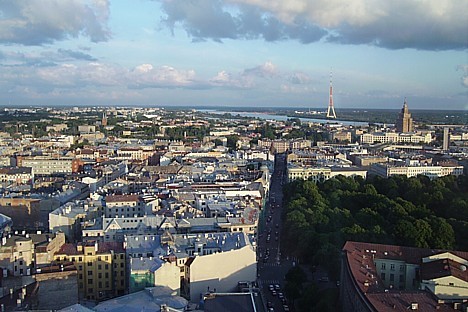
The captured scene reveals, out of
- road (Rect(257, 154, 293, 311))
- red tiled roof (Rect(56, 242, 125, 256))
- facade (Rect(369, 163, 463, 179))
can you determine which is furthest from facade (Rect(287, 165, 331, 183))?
red tiled roof (Rect(56, 242, 125, 256))

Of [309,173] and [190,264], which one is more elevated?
[190,264]

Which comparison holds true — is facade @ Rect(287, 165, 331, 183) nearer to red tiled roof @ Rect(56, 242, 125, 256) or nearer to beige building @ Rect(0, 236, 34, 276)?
red tiled roof @ Rect(56, 242, 125, 256)

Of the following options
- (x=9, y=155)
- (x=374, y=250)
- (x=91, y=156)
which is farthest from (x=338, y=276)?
(x=9, y=155)

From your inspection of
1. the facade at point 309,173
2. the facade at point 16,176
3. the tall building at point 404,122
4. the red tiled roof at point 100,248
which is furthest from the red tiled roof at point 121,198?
the tall building at point 404,122

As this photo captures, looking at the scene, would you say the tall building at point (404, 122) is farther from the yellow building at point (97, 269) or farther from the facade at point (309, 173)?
the yellow building at point (97, 269)

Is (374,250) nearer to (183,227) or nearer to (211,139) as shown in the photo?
(183,227)

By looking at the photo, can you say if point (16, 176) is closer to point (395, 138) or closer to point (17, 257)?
point (17, 257)

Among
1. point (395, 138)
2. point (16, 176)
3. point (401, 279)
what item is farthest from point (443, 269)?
point (395, 138)
